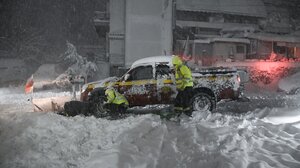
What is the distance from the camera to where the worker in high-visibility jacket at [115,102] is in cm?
1055

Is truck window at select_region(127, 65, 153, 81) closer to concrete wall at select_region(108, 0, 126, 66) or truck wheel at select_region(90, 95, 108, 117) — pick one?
truck wheel at select_region(90, 95, 108, 117)

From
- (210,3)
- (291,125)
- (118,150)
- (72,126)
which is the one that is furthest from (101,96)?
(210,3)

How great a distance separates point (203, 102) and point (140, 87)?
2234 millimetres

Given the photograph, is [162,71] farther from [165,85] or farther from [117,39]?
[117,39]

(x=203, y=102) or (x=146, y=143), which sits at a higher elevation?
(x=203, y=102)

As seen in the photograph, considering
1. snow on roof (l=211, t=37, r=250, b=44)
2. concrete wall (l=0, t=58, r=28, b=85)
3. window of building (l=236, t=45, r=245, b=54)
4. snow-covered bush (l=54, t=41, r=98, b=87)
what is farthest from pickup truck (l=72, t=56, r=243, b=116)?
concrete wall (l=0, t=58, r=28, b=85)

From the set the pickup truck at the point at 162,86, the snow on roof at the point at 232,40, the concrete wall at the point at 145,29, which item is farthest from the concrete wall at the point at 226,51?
the pickup truck at the point at 162,86

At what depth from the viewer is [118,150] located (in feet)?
21.4

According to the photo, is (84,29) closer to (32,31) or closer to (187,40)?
(32,31)

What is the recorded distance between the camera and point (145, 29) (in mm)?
27844

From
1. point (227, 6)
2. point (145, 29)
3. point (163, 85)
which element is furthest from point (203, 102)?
point (227, 6)

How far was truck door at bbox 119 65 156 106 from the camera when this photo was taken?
11.4m

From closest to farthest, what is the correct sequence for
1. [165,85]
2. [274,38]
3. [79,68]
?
[165,85] → [79,68] → [274,38]

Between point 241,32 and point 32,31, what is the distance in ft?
91.2
